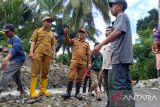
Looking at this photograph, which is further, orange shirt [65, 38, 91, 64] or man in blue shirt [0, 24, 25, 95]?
orange shirt [65, 38, 91, 64]

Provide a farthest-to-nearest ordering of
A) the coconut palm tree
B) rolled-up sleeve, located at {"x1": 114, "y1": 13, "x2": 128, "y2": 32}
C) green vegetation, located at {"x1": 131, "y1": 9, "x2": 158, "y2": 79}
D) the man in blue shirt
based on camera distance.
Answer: green vegetation, located at {"x1": 131, "y1": 9, "x2": 158, "y2": 79} → the coconut palm tree → the man in blue shirt → rolled-up sleeve, located at {"x1": 114, "y1": 13, "x2": 128, "y2": 32}

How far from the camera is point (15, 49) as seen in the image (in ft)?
26.2

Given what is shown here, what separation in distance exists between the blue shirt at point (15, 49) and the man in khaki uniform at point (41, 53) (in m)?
0.23

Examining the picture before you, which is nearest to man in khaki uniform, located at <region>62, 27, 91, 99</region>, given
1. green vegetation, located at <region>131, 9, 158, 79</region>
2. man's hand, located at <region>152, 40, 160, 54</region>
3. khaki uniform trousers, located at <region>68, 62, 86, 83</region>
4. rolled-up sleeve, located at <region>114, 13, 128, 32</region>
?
khaki uniform trousers, located at <region>68, 62, 86, 83</region>

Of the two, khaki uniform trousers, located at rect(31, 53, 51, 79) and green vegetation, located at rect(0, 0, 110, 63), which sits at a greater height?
green vegetation, located at rect(0, 0, 110, 63)

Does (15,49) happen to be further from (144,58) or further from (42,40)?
(144,58)

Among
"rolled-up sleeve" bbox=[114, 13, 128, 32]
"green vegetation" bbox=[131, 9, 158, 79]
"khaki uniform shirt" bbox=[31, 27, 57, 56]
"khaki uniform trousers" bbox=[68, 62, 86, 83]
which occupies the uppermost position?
"green vegetation" bbox=[131, 9, 158, 79]

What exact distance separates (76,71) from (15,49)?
134 centimetres

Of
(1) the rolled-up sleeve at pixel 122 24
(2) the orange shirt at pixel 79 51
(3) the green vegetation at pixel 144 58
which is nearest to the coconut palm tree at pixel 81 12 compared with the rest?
(3) the green vegetation at pixel 144 58

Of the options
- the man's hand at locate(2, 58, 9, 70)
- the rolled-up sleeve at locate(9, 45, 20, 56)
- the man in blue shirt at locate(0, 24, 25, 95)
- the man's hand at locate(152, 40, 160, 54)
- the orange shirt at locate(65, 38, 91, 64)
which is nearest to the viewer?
the man's hand at locate(152, 40, 160, 54)

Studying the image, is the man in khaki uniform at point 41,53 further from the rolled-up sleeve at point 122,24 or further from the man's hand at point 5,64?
the rolled-up sleeve at point 122,24

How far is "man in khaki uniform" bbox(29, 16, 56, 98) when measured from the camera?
8.12 metres

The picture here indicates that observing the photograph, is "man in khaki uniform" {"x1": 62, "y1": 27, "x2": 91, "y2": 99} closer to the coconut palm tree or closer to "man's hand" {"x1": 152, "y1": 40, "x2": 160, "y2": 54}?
"man's hand" {"x1": 152, "y1": 40, "x2": 160, "y2": 54}

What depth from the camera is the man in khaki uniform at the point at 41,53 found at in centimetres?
812
